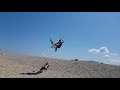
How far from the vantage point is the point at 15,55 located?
11609 millimetres

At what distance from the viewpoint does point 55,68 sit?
32.1 ft

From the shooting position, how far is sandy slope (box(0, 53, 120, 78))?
28.9 feet

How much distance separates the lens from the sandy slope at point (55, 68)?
880 centimetres
